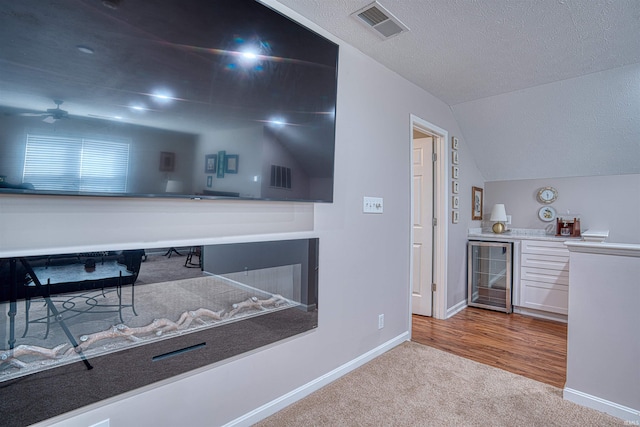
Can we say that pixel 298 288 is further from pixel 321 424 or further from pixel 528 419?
pixel 528 419

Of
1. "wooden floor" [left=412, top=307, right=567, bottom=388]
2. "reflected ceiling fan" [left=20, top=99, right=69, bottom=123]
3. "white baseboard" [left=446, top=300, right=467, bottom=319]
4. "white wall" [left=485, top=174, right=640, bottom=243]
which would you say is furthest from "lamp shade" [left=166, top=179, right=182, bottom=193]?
"white wall" [left=485, top=174, right=640, bottom=243]

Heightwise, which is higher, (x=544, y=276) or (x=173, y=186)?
(x=173, y=186)

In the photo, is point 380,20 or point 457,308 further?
point 457,308

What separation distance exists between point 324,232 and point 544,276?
2.97 m

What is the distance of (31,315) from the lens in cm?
110

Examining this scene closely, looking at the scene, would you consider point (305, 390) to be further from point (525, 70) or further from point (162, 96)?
point (525, 70)

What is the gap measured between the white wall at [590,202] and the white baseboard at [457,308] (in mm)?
1321

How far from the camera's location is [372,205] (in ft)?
8.17

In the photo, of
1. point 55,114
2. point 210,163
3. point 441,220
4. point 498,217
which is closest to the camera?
point 55,114

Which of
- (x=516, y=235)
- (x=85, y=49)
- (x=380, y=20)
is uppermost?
(x=380, y=20)

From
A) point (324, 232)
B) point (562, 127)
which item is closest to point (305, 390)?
point (324, 232)

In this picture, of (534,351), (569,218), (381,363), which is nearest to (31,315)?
(381,363)

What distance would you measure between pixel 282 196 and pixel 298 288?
2.01 ft

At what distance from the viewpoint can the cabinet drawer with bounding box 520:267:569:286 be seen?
3438 millimetres
